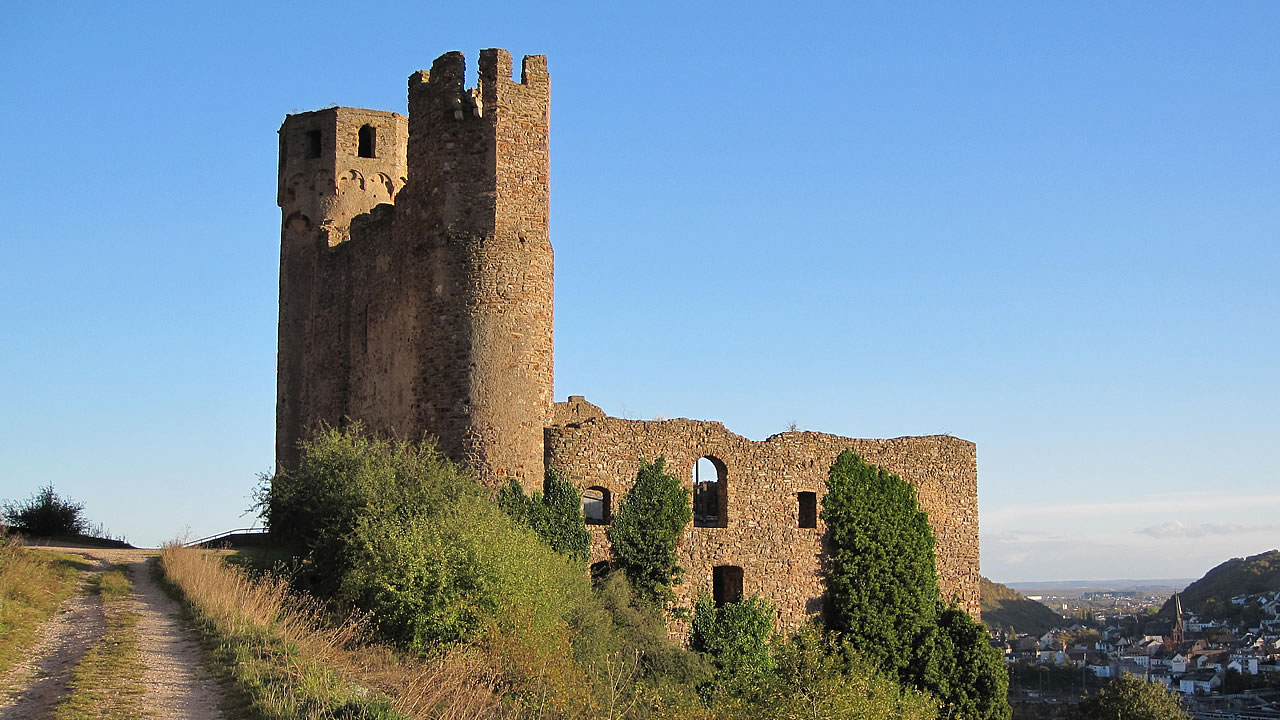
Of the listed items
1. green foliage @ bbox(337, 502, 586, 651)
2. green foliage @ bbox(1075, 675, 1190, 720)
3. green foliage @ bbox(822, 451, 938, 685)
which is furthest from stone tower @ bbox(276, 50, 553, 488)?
green foliage @ bbox(1075, 675, 1190, 720)

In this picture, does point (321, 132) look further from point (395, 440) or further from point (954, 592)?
point (954, 592)

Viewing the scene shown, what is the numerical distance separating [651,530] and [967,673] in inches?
366

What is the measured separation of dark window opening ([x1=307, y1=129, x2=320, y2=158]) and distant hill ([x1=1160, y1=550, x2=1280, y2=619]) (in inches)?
4536

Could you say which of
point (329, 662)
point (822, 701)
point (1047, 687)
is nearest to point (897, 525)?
point (822, 701)

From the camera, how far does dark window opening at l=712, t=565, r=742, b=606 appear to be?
27453 mm

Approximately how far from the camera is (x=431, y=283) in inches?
975

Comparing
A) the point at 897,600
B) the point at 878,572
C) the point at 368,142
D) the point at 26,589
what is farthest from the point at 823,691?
the point at 368,142

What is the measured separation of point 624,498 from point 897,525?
7499 mm

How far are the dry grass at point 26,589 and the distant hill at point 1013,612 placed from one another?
118m

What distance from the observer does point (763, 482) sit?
27.9 m

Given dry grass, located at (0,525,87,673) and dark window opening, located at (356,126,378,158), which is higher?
dark window opening, located at (356,126,378,158)

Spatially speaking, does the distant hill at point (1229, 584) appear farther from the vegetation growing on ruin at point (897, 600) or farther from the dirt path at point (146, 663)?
the dirt path at point (146, 663)

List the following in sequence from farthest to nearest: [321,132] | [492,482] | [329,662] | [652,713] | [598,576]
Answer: [321,132] < [598,576] < [492,482] < [652,713] < [329,662]

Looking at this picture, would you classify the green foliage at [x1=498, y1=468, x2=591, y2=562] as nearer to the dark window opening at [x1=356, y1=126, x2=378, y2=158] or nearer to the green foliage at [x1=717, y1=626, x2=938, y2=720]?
the green foliage at [x1=717, y1=626, x2=938, y2=720]
